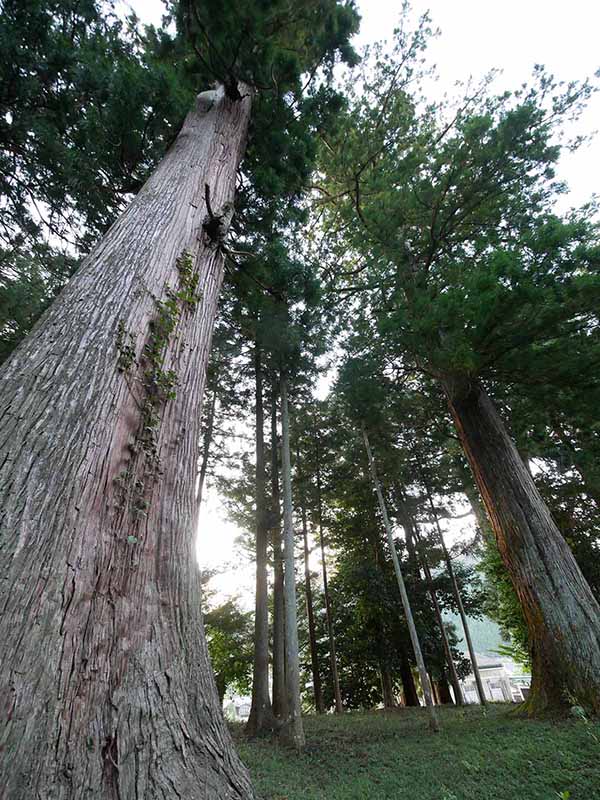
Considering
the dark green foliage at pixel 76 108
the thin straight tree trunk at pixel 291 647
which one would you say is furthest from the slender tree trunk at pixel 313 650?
the dark green foliage at pixel 76 108

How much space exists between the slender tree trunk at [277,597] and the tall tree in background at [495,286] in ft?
14.3

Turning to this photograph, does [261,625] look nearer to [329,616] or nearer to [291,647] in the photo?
[291,647]

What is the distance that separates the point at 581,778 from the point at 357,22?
9123 mm

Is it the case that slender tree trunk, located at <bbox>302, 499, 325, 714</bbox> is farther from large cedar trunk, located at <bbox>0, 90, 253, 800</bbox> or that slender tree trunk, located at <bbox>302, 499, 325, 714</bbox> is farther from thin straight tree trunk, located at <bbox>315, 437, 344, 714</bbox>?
large cedar trunk, located at <bbox>0, 90, 253, 800</bbox>

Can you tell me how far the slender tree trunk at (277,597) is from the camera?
25.4ft

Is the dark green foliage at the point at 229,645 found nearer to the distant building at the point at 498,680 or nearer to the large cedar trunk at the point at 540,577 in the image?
the large cedar trunk at the point at 540,577

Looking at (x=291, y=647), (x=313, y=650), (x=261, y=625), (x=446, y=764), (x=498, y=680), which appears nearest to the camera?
(x=446, y=764)

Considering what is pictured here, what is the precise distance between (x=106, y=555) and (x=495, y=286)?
4.58m

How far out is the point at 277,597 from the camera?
8.95 meters

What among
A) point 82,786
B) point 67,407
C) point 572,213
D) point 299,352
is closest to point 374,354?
point 299,352

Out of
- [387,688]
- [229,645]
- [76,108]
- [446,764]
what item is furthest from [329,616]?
[76,108]

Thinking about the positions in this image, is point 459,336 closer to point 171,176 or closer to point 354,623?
point 171,176

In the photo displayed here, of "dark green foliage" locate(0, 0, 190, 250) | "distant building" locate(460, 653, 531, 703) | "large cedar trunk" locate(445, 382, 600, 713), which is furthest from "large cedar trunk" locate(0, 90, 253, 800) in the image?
"distant building" locate(460, 653, 531, 703)

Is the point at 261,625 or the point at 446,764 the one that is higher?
the point at 261,625
